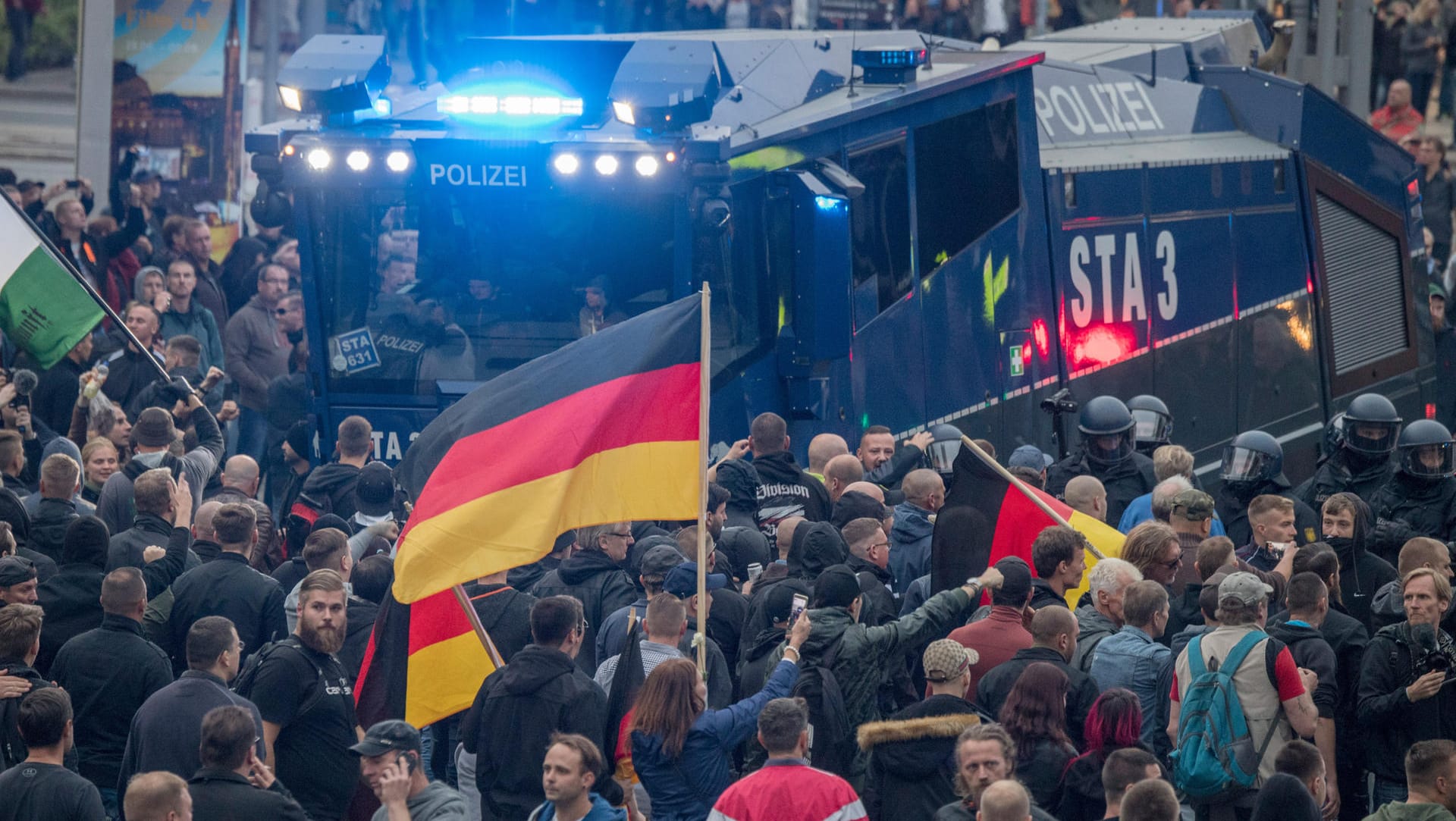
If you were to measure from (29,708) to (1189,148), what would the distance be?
9585 mm

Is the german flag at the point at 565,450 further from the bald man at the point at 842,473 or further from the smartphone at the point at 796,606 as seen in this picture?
the bald man at the point at 842,473

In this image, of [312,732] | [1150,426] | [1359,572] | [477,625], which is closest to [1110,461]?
[1150,426]

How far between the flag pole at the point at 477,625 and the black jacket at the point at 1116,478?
4321 mm

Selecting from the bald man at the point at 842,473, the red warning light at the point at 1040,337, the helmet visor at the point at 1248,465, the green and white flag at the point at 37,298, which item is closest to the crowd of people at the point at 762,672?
the bald man at the point at 842,473

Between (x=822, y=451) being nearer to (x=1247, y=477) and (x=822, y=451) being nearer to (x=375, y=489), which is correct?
(x=1247, y=477)

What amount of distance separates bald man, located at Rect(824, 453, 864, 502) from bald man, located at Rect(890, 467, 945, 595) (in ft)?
1.32

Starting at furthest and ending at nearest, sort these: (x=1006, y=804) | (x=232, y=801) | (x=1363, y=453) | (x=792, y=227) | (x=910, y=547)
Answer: (x=1363, y=453) < (x=792, y=227) < (x=910, y=547) < (x=232, y=801) < (x=1006, y=804)

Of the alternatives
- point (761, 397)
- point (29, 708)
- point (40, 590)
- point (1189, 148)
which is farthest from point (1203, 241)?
point (29, 708)

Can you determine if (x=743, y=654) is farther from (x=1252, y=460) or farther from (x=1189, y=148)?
(x=1189, y=148)

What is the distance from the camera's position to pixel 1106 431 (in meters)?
12.0

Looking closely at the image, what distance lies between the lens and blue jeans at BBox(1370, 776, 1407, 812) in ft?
28.1

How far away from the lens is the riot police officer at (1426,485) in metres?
10.8

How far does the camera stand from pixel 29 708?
24.1ft

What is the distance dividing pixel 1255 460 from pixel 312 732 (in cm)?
562
